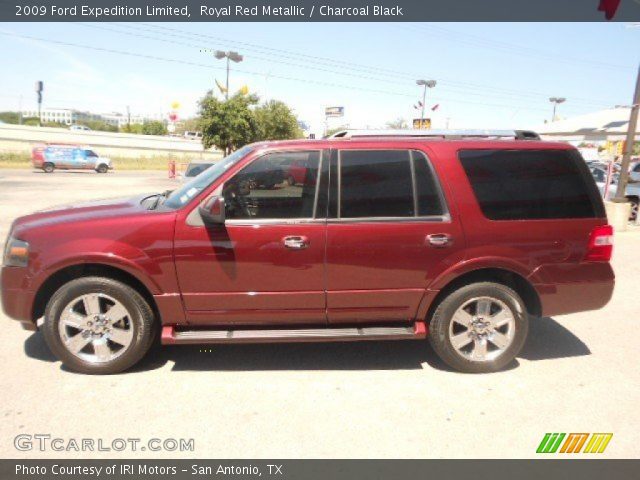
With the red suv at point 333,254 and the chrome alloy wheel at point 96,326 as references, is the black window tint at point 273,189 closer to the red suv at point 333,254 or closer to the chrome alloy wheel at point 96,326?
the red suv at point 333,254

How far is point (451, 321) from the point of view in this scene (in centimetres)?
365

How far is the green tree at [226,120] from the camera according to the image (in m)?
29.4

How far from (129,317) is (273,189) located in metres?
1.52

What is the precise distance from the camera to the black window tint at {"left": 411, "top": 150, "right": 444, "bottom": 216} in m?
3.55

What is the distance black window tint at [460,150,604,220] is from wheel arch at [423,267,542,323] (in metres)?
0.49

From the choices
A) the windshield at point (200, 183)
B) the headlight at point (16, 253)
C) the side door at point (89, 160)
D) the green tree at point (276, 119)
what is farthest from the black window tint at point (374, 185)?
the green tree at point (276, 119)

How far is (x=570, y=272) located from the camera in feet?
12.1

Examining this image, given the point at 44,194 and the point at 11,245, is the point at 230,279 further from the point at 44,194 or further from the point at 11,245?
the point at 44,194

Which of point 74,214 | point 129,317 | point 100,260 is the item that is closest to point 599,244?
point 129,317

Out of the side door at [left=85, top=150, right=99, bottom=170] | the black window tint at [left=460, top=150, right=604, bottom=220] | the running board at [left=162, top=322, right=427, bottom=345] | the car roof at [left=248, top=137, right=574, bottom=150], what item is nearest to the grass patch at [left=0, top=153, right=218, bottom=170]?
the side door at [left=85, top=150, right=99, bottom=170]

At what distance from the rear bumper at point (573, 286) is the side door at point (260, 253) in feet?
6.16
